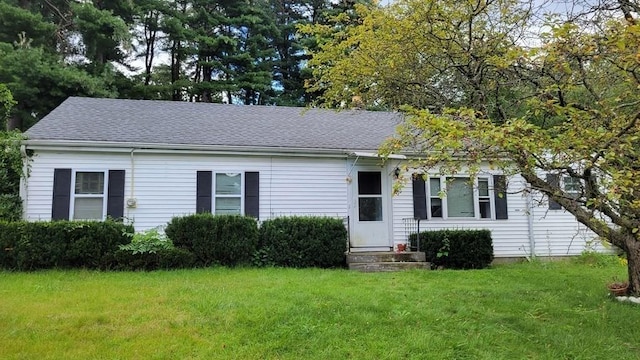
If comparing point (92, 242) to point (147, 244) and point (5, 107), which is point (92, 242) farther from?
point (5, 107)

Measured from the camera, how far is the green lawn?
4359 millimetres

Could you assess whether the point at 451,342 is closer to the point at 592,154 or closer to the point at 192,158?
the point at 592,154

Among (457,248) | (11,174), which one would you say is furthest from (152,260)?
(457,248)

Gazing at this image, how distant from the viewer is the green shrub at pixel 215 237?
30.6 ft

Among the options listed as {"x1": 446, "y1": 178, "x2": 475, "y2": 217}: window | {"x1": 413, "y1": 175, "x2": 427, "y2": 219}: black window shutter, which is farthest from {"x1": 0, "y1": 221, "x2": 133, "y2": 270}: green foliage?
{"x1": 446, "y1": 178, "x2": 475, "y2": 217}: window

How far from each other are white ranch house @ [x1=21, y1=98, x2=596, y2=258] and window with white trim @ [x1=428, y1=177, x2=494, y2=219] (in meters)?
0.03

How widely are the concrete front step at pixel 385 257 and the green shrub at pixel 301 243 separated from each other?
28 cm

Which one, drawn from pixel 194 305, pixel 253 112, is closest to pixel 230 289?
pixel 194 305

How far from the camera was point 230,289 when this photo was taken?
683 centimetres

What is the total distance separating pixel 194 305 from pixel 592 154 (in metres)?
4.89

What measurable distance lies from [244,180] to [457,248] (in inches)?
208

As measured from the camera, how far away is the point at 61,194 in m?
9.91

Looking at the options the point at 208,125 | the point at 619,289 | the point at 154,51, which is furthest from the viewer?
the point at 154,51

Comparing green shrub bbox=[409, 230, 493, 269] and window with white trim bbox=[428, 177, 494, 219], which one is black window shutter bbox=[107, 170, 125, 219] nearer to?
green shrub bbox=[409, 230, 493, 269]
